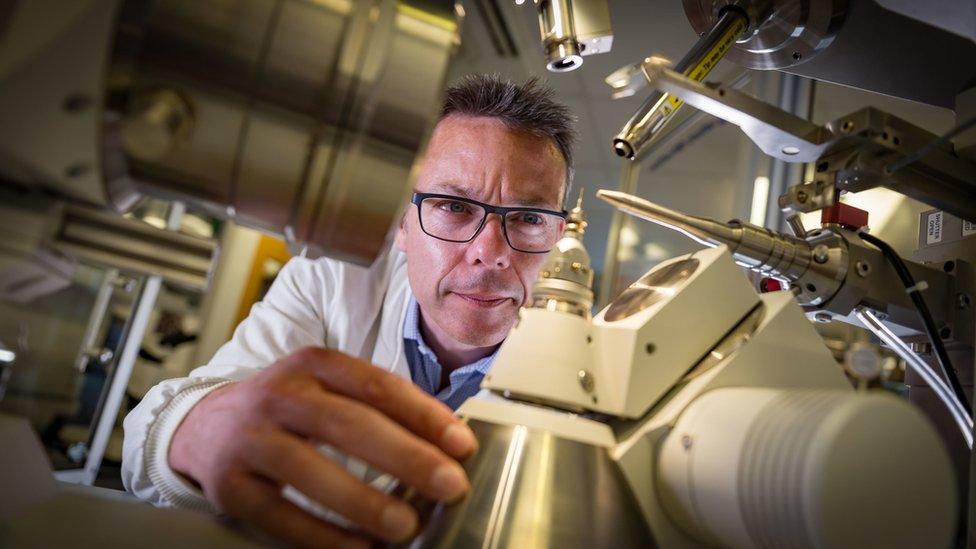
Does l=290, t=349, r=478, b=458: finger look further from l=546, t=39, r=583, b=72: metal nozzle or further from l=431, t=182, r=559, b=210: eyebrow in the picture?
l=431, t=182, r=559, b=210: eyebrow

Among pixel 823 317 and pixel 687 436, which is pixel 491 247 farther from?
pixel 687 436

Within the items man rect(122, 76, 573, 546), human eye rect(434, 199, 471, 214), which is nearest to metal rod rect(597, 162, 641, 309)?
man rect(122, 76, 573, 546)

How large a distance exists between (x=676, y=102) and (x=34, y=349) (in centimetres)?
55

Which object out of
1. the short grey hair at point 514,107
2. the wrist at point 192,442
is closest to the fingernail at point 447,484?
the wrist at point 192,442

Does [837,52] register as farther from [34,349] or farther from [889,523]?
[34,349]

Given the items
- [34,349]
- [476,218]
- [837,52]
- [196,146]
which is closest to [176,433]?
[34,349]

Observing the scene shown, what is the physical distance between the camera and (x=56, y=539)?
30cm

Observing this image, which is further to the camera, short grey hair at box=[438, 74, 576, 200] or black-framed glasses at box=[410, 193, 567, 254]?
short grey hair at box=[438, 74, 576, 200]

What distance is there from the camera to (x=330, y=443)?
41 centimetres

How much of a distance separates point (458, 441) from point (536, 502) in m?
0.06

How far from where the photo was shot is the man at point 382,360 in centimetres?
39

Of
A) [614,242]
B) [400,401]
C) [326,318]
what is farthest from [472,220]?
[614,242]

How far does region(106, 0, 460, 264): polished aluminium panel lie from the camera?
30 centimetres

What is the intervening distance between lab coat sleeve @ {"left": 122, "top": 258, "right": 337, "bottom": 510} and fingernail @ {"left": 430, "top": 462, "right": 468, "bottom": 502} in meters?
0.27
